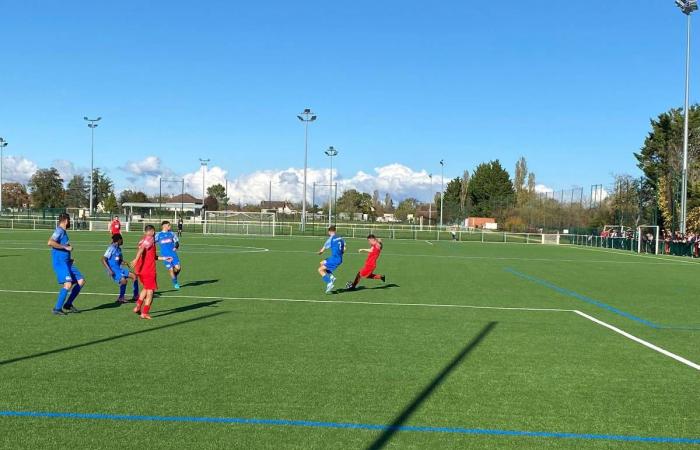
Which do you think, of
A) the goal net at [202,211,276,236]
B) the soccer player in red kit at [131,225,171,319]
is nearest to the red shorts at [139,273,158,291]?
the soccer player in red kit at [131,225,171,319]

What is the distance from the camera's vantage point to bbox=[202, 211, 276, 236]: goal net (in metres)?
56.5

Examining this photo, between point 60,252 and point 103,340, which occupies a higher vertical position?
point 60,252

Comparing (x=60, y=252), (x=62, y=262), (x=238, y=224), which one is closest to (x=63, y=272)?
(x=62, y=262)

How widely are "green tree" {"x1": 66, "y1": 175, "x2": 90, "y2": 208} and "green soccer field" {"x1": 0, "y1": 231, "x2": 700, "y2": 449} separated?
11755cm

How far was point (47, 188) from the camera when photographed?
11250 centimetres

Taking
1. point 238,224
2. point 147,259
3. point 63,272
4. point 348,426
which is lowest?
point 348,426

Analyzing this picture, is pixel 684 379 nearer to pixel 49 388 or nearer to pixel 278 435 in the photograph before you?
pixel 278 435

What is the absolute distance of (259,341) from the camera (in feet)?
28.6

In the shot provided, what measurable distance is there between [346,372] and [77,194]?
130 m

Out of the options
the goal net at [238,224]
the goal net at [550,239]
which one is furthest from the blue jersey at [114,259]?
the goal net at [550,239]

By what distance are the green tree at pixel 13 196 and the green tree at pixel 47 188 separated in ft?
56.3

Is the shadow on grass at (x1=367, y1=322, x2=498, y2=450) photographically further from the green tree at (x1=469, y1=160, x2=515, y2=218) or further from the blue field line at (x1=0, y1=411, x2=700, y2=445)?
the green tree at (x1=469, y1=160, x2=515, y2=218)

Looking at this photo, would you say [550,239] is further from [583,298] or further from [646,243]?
[583,298]

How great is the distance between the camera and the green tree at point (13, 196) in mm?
128625
